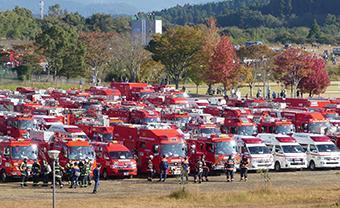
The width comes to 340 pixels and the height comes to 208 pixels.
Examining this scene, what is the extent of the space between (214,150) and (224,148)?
0.49 meters

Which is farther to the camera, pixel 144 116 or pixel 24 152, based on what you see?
pixel 144 116

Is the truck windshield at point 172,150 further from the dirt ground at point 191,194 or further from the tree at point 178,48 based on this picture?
the tree at point 178,48

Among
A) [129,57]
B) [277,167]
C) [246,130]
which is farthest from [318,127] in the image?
[129,57]

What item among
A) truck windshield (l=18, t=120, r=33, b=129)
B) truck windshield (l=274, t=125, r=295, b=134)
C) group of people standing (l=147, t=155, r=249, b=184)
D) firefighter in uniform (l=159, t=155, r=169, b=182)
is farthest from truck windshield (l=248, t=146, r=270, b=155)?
truck windshield (l=18, t=120, r=33, b=129)

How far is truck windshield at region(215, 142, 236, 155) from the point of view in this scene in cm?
3772

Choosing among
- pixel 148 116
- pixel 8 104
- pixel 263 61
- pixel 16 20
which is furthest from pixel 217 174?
pixel 16 20

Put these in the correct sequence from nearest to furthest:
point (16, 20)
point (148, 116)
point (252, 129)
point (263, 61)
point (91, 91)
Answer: point (252, 129) < point (148, 116) < point (91, 91) < point (263, 61) < point (16, 20)

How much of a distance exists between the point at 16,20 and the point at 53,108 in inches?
3222

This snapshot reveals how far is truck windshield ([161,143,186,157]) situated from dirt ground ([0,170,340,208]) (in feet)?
3.83

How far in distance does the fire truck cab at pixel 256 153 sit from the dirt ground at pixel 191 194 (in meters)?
1.77

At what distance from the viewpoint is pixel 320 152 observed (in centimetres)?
4059

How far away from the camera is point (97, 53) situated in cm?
9712

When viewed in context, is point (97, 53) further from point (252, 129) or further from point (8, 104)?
point (252, 129)

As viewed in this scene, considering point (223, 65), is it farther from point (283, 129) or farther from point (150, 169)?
point (150, 169)
